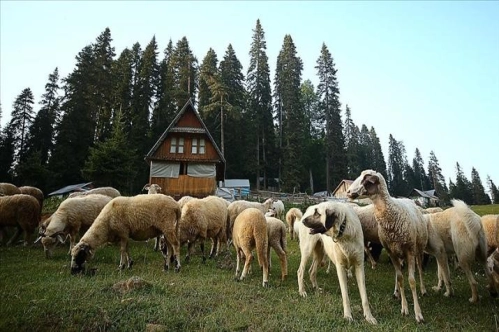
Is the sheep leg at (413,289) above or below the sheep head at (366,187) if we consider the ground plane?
below

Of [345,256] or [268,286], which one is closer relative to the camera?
[345,256]

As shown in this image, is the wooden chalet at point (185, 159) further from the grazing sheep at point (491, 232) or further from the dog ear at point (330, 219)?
the dog ear at point (330, 219)

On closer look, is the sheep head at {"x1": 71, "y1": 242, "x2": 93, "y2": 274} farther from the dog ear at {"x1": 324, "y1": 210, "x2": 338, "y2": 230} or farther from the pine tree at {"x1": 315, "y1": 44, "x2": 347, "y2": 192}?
the pine tree at {"x1": 315, "y1": 44, "x2": 347, "y2": 192}

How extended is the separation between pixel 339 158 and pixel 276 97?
18040mm

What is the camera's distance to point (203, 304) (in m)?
6.11

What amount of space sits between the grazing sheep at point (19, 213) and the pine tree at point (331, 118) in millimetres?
50479

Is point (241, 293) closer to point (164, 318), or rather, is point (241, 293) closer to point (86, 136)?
point (164, 318)

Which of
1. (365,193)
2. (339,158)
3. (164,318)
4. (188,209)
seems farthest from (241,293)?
(339,158)

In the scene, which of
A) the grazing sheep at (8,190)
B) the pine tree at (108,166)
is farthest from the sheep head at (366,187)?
the pine tree at (108,166)

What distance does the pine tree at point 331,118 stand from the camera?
59.7m

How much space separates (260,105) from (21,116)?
1689 inches

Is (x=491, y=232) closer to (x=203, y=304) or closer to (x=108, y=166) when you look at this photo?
(x=203, y=304)

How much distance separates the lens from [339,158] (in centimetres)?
6041

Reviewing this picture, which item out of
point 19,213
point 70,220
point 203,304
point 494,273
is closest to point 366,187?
point 494,273
